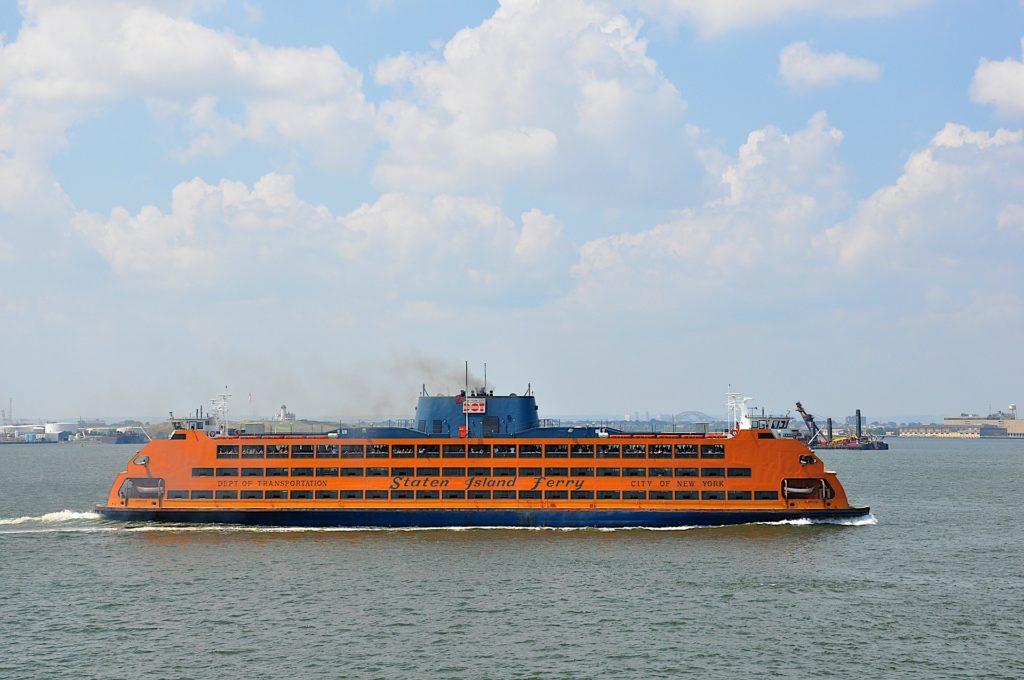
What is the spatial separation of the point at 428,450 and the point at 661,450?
46.1 ft

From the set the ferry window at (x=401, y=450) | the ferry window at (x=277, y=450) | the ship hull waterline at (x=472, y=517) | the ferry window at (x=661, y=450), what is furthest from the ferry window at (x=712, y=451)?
the ferry window at (x=277, y=450)

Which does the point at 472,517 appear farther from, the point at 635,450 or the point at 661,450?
the point at 661,450

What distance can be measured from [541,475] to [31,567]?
2755 cm

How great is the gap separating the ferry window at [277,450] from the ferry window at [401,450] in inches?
261

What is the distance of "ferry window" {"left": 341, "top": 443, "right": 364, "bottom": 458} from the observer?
5941 centimetres

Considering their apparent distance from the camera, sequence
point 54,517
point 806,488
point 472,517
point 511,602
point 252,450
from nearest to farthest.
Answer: point 511,602
point 472,517
point 806,488
point 252,450
point 54,517

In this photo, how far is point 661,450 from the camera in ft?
192

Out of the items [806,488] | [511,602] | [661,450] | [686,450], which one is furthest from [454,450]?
[806,488]

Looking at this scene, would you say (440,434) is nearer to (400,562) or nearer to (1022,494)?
(400,562)

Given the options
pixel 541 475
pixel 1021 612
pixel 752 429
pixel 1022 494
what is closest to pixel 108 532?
pixel 541 475

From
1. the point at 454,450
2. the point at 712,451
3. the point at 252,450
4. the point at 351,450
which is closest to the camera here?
the point at 712,451

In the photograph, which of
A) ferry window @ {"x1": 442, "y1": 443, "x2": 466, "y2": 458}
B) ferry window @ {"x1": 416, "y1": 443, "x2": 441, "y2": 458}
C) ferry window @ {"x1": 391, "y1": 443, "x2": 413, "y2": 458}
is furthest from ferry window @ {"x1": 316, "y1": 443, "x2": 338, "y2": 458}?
ferry window @ {"x1": 442, "y1": 443, "x2": 466, "y2": 458}

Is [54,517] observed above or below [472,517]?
below

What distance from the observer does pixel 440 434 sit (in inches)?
2394
